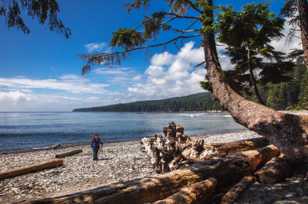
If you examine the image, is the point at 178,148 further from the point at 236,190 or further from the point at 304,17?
the point at 304,17

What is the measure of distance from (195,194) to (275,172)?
3.09 metres

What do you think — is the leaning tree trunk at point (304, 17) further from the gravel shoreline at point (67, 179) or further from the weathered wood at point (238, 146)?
the gravel shoreline at point (67, 179)

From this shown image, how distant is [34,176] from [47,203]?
9050 mm

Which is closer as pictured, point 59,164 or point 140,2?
point 140,2

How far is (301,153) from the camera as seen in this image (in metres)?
5.21

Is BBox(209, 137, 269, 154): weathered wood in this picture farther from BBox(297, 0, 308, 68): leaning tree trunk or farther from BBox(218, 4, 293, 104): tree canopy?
BBox(297, 0, 308, 68): leaning tree trunk

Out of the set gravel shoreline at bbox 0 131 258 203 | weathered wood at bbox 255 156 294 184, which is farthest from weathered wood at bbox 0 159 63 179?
weathered wood at bbox 255 156 294 184

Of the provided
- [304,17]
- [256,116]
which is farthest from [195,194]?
[304,17]

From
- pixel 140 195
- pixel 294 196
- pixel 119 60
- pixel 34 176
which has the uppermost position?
pixel 119 60

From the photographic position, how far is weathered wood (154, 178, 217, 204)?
477 centimetres

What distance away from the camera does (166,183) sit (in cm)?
564

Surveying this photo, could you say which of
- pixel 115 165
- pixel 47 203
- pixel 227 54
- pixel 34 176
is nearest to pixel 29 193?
pixel 34 176

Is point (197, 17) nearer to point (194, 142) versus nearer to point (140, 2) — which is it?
point (140, 2)

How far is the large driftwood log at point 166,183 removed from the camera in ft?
15.6
